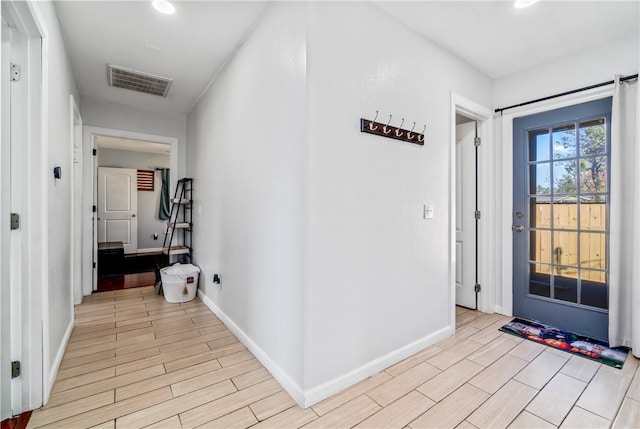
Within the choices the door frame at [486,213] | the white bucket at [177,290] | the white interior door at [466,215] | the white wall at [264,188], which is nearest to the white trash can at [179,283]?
the white bucket at [177,290]

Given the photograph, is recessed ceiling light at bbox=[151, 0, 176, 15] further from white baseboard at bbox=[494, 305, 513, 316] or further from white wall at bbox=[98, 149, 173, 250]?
white wall at bbox=[98, 149, 173, 250]

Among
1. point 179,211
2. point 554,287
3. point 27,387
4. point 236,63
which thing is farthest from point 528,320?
point 179,211

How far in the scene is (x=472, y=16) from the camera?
2.17 m

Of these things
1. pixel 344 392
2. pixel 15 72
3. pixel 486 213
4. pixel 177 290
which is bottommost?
pixel 344 392

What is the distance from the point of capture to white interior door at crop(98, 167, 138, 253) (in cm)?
657

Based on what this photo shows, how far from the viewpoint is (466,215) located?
3283 millimetres

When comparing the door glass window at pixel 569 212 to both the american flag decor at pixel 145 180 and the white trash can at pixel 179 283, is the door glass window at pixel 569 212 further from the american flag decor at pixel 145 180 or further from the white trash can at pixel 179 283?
the american flag decor at pixel 145 180

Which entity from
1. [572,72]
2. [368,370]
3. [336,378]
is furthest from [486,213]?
[336,378]

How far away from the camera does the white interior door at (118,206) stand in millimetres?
6570

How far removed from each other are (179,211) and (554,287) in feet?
15.2

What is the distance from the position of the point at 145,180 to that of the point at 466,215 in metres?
7.13

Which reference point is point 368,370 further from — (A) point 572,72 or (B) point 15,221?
(A) point 572,72

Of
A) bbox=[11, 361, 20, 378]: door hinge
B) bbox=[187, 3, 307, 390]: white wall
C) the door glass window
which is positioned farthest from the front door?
bbox=[11, 361, 20, 378]: door hinge

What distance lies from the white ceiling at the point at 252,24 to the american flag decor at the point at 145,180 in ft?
14.8
